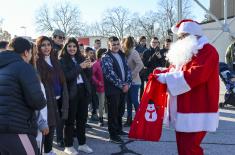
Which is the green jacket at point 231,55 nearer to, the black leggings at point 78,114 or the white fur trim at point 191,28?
the black leggings at point 78,114

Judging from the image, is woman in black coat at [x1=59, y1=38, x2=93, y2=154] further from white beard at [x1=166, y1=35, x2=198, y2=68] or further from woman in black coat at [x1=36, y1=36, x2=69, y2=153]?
white beard at [x1=166, y1=35, x2=198, y2=68]

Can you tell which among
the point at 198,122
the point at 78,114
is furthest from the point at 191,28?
the point at 78,114

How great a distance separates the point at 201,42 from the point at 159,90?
2.83 ft

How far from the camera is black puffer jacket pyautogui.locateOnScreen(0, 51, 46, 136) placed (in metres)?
3.20

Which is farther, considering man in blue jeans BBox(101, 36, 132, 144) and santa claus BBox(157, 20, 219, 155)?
man in blue jeans BBox(101, 36, 132, 144)

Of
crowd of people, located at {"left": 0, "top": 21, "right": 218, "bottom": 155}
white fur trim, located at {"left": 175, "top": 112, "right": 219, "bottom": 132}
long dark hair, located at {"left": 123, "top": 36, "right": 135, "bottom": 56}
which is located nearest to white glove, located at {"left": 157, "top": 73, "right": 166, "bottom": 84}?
crowd of people, located at {"left": 0, "top": 21, "right": 218, "bottom": 155}

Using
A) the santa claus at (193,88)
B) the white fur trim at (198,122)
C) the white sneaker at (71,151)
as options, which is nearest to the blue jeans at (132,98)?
the white sneaker at (71,151)

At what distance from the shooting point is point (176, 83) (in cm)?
439

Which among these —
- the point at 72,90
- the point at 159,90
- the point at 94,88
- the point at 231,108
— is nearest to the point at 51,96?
the point at 72,90

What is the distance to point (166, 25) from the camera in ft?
205

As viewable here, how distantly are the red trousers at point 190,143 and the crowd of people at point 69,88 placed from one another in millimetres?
12

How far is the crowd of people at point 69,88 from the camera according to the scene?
3.24 meters

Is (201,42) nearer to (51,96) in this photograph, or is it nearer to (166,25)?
(51,96)

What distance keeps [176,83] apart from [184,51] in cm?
38
